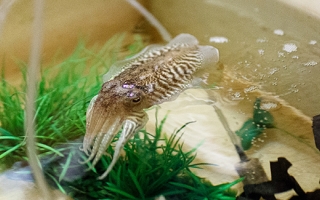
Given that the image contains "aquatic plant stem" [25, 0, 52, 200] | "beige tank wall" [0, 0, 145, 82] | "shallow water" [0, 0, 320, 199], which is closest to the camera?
"aquatic plant stem" [25, 0, 52, 200]

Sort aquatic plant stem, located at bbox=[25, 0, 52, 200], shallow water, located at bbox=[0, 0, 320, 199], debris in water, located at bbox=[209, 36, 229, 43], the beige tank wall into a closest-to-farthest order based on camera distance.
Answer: aquatic plant stem, located at bbox=[25, 0, 52, 200], shallow water, located at bbox=[0, 0, 320, 199], the beige tank wall, debris in water, located at bbox=[209, 36, 229, 43]

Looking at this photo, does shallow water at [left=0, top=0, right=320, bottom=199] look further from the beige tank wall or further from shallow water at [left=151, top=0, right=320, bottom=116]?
the beige tank wall

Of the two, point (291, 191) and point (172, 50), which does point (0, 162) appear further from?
point (291, 191)

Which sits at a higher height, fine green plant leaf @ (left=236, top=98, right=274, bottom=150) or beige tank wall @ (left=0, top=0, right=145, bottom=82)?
beige tank wall @ (left=0, top=0, right=145, bottom=82)

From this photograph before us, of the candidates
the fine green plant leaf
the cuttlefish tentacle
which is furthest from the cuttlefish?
the fine green plant leaf

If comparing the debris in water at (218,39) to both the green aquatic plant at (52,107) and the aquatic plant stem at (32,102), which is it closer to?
the green aquatic plant at (52,107)

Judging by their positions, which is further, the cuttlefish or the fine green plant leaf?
the fine green plant leaf

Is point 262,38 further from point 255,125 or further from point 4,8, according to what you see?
point 4,8

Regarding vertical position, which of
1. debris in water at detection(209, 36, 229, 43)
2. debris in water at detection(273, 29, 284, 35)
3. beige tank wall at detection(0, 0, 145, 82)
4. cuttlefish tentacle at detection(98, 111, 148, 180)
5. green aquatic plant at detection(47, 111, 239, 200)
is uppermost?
beige tank wall at detection(0, 0, 145, 82)

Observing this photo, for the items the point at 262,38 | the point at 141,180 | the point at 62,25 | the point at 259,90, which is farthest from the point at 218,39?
the point at 141,180
